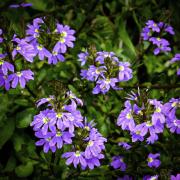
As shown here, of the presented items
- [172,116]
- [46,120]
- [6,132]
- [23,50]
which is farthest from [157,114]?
[6,132]

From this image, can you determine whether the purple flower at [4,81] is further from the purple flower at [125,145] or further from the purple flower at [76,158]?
the purple flower at [125,145]

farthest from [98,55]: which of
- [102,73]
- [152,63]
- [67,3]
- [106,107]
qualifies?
[67,3]

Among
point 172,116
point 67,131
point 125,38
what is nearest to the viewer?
point 67,131

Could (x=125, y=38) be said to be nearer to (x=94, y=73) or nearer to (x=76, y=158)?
(x=94, y=73)

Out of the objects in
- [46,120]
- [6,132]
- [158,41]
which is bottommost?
[6,132]

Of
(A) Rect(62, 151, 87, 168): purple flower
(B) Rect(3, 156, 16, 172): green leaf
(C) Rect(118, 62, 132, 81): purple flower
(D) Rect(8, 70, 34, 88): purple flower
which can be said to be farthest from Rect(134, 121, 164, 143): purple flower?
(B) Rect(3, 156, 16, 172): green leaf

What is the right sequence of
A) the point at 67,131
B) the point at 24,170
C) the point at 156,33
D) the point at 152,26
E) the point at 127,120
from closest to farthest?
the point at 67,131 < the point at 127,120 < the point at 24,170 < the point at 152,26 < the point at 156,33

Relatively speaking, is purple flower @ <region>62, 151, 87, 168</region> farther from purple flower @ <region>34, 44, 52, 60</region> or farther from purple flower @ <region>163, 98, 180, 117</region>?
purple flower @ <region>34, 44, 52, 60</region>
